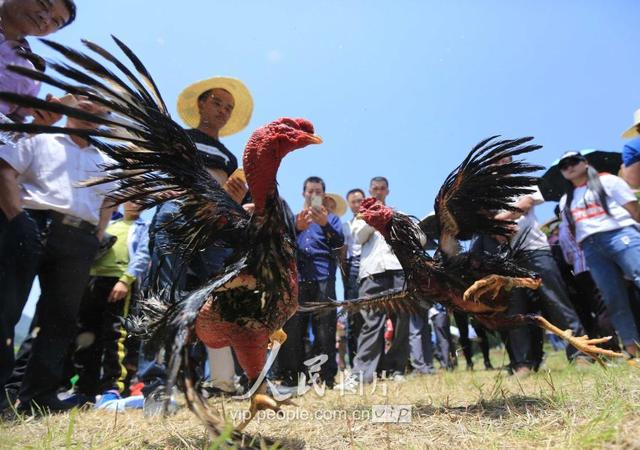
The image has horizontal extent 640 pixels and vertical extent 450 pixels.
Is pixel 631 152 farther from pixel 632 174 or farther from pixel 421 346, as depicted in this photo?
pixel 421 346

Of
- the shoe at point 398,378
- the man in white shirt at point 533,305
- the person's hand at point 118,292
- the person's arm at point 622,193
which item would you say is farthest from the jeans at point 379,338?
the person's hand at point 118,292

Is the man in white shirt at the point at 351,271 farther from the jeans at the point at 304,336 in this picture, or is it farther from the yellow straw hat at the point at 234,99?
the yellow straw hat at the point at 234,99

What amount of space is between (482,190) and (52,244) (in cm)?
309

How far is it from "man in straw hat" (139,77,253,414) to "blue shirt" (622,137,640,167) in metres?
3.69

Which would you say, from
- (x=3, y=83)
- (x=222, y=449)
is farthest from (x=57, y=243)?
(x=222, y=449)

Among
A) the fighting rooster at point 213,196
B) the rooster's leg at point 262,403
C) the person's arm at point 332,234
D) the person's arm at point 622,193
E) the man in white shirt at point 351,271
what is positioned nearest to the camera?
the rooster's leg at point 262,403

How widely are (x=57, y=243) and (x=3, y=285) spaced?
1.68 feet

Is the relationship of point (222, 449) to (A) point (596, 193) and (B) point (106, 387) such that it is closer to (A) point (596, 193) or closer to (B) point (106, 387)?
(B) point (106, 387)

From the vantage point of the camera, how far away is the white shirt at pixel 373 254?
5.12 m

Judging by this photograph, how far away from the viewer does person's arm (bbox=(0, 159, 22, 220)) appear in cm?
268

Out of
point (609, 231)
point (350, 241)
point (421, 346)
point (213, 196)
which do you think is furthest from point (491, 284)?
point (421, 346)

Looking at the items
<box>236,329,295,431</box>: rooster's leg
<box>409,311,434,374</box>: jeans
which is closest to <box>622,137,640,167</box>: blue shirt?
<box>409,311,434,374</box>: jeans

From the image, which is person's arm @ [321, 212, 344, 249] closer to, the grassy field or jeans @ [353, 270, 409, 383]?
jeans @ [353, 270, 409, 383]

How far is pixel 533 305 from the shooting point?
15.8ft
